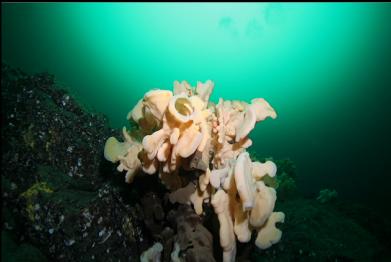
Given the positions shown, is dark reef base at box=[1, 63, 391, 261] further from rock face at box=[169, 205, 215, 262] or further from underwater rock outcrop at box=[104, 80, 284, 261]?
underwater rock outcrop at box=[104, 80, 284, 261]

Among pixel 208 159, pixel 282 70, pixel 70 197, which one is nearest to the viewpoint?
pixel 208 159

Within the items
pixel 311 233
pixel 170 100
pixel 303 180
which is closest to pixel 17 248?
pixel 170 100

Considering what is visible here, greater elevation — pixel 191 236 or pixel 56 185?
pixel 56 185

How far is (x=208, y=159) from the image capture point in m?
2.29

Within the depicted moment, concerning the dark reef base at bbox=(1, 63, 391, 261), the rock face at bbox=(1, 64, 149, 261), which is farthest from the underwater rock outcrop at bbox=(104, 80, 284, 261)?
the rock face at bbox=(1, 64, 149, 261)

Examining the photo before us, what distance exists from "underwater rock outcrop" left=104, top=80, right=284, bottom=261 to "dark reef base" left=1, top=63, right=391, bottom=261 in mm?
282

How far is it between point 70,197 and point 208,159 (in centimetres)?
156

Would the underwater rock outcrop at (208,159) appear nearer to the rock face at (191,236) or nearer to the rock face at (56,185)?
the rock face at (191,236)

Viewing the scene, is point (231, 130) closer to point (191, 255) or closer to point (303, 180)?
point (191, 255)

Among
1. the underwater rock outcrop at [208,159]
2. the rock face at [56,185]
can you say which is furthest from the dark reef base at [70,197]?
the underwater rock outcrop at [208,159]

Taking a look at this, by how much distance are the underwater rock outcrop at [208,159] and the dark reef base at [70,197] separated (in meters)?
0.28

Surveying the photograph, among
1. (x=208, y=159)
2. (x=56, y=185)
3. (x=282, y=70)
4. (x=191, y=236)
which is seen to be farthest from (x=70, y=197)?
(x=282, y=70)

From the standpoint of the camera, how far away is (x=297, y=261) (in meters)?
4.00

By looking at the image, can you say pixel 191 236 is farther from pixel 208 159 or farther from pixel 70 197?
pixel 70 197
